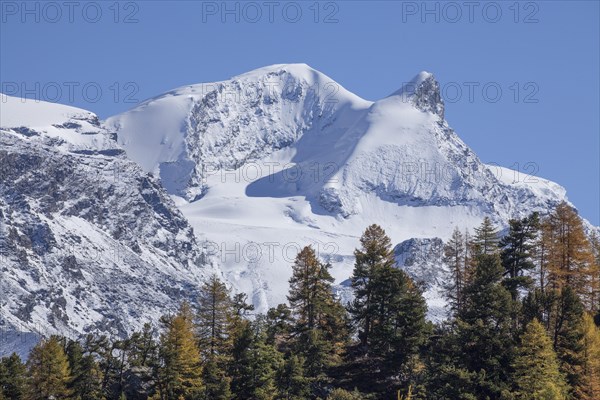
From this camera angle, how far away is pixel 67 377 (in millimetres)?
95938

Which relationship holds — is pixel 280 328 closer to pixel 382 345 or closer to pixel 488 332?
pixel 382 345

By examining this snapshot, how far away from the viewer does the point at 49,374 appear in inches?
3765

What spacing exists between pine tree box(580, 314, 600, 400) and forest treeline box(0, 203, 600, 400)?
0.10 m

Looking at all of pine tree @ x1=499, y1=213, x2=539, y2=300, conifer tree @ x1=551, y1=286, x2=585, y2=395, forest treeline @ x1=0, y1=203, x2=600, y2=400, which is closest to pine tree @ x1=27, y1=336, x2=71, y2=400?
forest treeline @ x1=0, y1=203, x2=600, y2=400

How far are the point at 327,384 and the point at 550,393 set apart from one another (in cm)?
2379

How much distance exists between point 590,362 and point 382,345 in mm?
18070

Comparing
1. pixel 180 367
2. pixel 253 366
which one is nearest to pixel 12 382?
pixel 180 367

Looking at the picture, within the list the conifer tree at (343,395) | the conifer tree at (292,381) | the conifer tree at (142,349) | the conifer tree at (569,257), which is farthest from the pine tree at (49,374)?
the conifer tree at (569,257)

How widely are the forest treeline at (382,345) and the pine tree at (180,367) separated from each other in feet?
0.37

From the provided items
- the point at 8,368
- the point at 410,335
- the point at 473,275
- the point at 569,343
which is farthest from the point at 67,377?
the point at 569,343

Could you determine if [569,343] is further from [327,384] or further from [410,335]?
[327,384]

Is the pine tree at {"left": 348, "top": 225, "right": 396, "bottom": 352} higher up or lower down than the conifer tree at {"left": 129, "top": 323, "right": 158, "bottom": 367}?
higher up

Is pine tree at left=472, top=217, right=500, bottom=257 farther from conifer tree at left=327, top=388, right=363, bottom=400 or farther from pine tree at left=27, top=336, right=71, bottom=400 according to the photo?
pine tree at left=27, top=336, right=71, bottom=400

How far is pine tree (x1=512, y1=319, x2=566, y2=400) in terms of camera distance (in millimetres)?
83750
